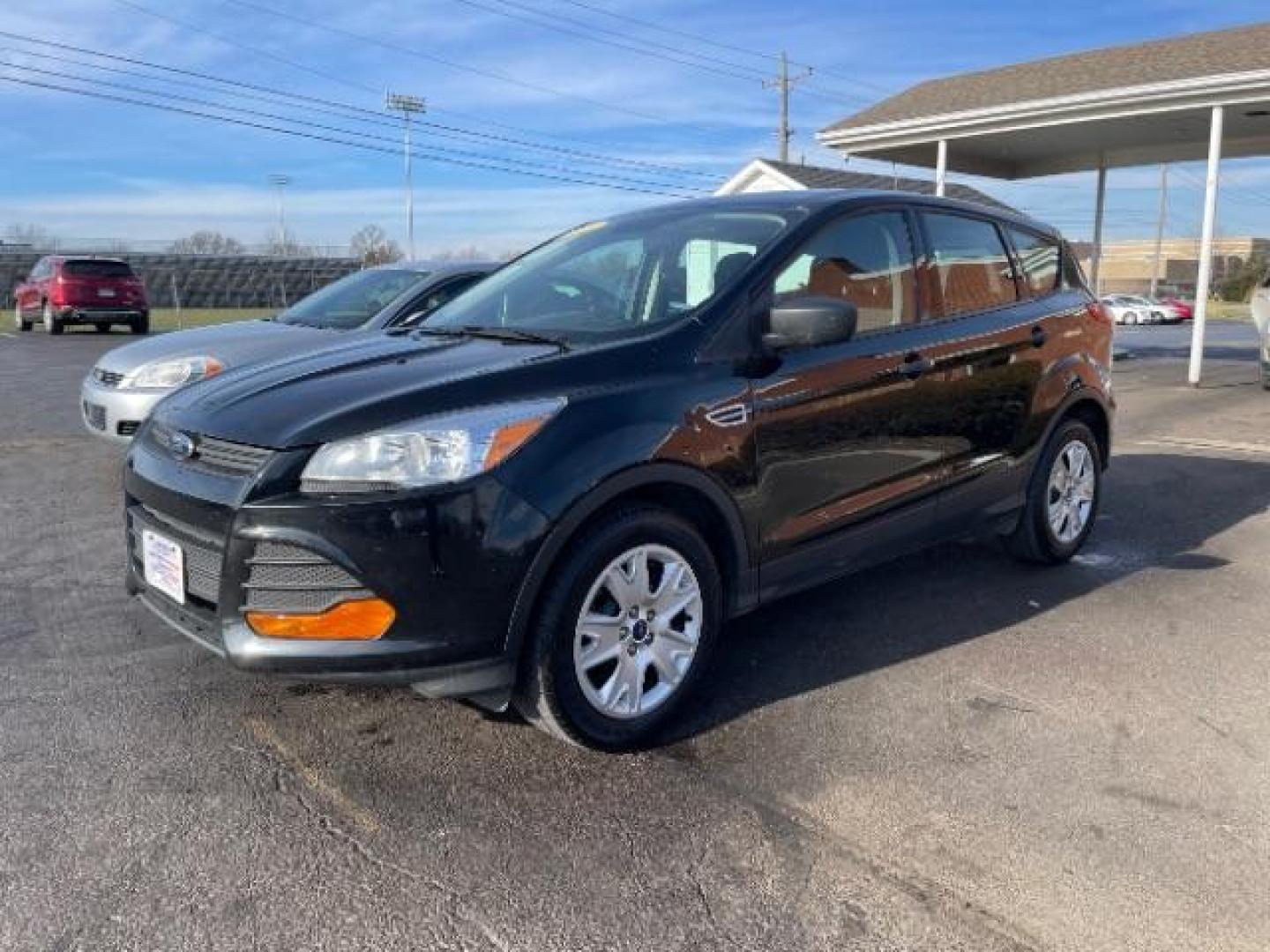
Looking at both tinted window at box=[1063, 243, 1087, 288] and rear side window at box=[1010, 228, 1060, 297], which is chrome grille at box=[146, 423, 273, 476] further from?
tinted window at box=[1063, 243, 1087, 288]

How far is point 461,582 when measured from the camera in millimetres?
2854

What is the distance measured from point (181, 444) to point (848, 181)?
19.6 meters

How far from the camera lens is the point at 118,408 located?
6.35 m

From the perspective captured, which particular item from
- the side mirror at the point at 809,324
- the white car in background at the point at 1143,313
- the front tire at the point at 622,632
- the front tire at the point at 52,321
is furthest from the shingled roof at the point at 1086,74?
the white car in background at the point at 1143,313

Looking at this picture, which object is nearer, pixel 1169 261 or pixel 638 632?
pixel 638 632

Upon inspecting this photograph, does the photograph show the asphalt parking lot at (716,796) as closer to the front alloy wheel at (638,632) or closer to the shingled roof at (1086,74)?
the front alloy wheel at (638,632)

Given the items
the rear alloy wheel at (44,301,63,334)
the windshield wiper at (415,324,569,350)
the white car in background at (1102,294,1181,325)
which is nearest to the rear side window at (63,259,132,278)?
the rear alloy wheel at (44,301,63,334)

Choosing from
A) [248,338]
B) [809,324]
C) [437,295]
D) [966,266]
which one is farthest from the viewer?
[437,295]

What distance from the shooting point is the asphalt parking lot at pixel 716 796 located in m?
2.42

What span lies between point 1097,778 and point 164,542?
2901 mm

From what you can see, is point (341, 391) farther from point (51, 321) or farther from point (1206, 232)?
point (51, 321)

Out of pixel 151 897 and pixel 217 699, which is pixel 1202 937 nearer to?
pixel 151 897

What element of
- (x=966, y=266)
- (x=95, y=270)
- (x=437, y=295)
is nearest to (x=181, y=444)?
(x=966, y=266)

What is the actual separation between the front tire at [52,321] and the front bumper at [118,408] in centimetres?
1755
